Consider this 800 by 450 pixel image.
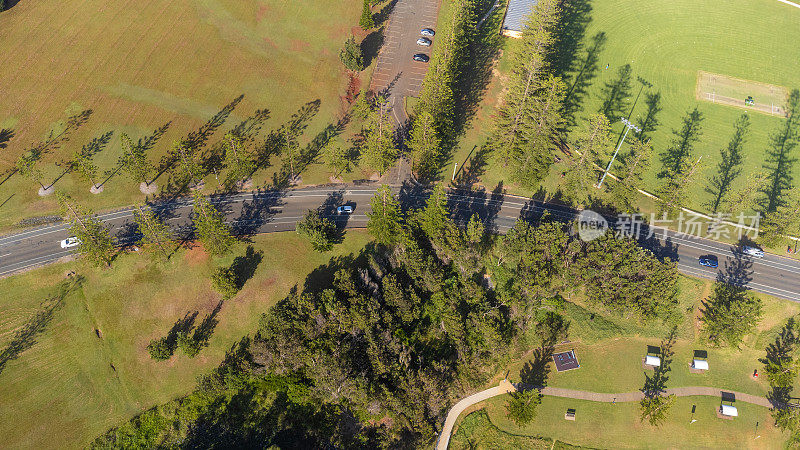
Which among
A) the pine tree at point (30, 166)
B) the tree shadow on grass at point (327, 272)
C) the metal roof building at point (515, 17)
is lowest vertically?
the tree shadow on grass at point (327, 272)

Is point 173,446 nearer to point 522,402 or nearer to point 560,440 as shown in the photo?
point 522,402

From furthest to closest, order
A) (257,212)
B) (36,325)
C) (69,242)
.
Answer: (257,212) < (69,242) < (36,325)

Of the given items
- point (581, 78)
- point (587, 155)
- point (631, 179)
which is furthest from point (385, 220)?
point (581, 78)

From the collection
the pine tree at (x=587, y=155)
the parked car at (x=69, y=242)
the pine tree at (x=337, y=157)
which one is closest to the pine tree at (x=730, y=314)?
the pine tree at (x=587, y=155)

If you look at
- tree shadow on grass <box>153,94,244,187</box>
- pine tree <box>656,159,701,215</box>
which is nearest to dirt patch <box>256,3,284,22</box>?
tree shadow on grass <box>153,94,244,187</box>

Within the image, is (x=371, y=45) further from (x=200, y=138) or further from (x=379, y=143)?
(x=200, y=138)

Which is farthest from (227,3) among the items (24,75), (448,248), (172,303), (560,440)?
(560,440)

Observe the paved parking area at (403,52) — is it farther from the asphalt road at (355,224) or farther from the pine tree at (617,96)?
the pine tree at (617,96)

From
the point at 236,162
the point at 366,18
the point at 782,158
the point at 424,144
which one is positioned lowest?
the point at 236,162
